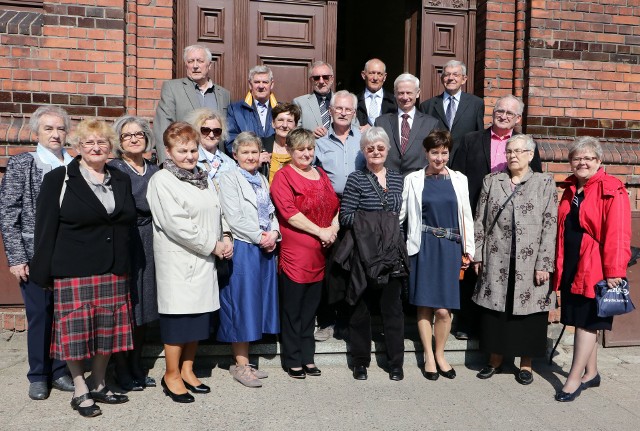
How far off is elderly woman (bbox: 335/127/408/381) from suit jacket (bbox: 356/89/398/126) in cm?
103

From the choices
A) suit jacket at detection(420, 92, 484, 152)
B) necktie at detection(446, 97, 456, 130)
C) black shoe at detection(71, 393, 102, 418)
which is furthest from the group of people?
necktie at detection(446, 97, 456, 130)

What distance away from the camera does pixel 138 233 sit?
414 cm

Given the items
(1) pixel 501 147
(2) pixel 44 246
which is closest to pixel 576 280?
(1) pixel 501 147

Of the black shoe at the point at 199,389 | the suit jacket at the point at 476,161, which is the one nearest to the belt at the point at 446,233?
the suit jacket at the point at 476,161

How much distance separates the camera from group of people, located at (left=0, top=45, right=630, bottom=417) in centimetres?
383

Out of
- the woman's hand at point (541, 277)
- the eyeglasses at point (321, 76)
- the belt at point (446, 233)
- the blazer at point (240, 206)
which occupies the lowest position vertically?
the woman's hand at point (541, 277)

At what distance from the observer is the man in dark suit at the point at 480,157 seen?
4879mm

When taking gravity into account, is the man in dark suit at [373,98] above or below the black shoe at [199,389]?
above

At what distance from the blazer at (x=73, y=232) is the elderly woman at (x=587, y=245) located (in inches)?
125

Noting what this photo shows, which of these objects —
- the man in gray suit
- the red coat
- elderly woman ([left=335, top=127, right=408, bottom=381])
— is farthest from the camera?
the man in gray suit

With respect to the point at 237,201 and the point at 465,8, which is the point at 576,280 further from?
the point at 465,8

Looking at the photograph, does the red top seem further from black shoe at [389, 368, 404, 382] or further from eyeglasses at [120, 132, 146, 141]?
eyeglasses at [120, 132, 146, 141]

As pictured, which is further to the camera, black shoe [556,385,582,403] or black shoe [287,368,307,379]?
black shoe [287,368,307,379]

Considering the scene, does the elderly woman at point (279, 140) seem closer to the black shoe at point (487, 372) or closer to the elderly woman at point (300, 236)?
the elderly woman at point (300, 236)
